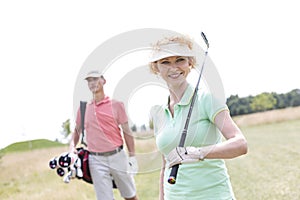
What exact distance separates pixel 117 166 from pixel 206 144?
296cm

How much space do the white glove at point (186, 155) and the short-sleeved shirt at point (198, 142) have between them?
92mm

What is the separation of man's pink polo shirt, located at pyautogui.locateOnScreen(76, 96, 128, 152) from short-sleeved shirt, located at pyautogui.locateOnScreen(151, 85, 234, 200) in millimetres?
2591

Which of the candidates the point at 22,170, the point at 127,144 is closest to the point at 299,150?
the point at 22,170

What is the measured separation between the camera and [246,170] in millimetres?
9781

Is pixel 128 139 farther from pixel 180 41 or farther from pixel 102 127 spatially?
pixel 180 41

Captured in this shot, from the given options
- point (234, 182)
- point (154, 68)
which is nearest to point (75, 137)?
point (154, 68)

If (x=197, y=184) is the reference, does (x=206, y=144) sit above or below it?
above

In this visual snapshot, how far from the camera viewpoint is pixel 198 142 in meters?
2.35

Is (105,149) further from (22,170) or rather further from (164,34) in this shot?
(22,170)

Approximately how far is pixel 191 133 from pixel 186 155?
13 cm

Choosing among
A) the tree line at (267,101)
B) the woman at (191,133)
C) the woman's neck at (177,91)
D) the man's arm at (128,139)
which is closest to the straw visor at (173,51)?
the woman at (191,133)

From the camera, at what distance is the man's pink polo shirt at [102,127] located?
5.13 m

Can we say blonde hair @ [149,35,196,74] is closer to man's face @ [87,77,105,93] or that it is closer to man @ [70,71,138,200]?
man's face @ [87,77,105,93]

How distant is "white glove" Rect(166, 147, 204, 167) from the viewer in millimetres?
2246
